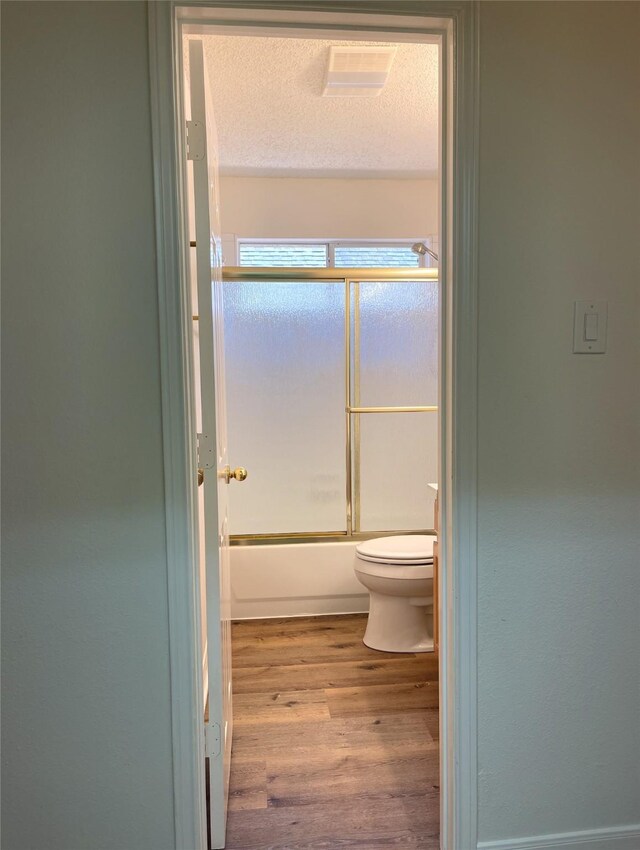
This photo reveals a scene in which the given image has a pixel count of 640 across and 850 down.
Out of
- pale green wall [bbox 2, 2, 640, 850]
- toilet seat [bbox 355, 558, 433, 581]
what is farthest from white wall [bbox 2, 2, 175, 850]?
toilet seat [bbox 355, 558, 433, 581]

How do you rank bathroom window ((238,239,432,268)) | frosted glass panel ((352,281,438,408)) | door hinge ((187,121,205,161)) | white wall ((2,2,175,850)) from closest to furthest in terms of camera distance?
white wall ((2,2,175,850)), door hinge ((187,121,205,161)), frosted glass panel ((352,281,438,408)), bathroom window ((238,239,432,268))

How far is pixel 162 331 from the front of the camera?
127 cm

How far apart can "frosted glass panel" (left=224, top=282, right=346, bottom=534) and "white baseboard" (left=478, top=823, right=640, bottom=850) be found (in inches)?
72.5

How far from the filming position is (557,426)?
54.7 inches

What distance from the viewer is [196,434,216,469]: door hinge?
4.52ft

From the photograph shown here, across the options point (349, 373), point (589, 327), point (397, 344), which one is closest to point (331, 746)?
point (589, 327)

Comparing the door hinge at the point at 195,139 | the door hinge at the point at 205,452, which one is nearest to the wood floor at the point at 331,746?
the door hinge at the point at 205,452

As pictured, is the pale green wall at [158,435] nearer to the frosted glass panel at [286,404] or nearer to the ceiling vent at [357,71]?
the ceiling vent at [357,71]

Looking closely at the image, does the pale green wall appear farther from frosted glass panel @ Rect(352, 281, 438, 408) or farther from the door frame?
frosted glass panel @ Rect(352, 281, 438, 408)

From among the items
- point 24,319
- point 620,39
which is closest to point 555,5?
point 620,39

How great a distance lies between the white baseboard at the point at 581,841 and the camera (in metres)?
1.43

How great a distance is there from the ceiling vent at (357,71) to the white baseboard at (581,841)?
2.40 m

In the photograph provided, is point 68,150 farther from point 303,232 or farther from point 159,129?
point 303,232

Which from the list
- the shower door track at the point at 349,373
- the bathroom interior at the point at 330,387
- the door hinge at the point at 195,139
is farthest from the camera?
the shower door track at the point at 349,373
